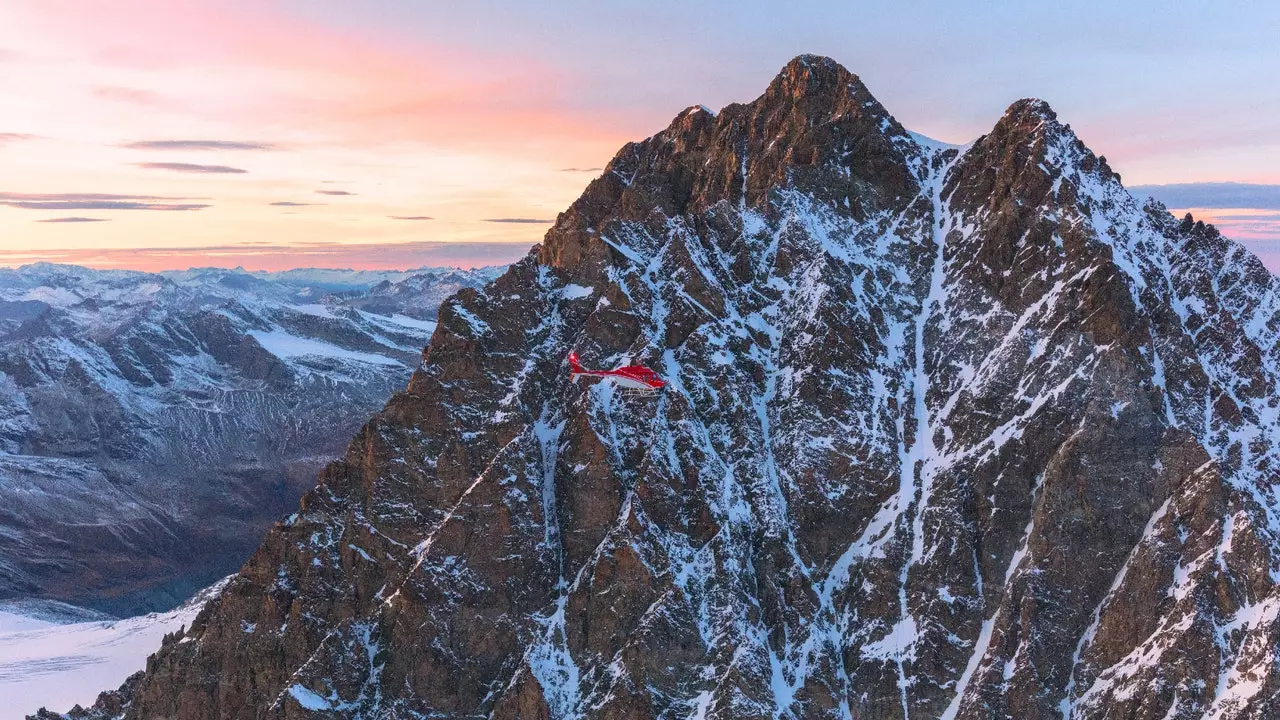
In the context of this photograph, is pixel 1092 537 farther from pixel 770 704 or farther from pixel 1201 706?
pixel 770 704

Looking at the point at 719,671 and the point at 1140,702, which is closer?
the point at 1140,702

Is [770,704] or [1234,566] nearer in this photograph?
[1234,566]

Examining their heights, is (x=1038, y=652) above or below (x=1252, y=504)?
below

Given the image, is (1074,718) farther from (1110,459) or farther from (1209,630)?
(1110,459)

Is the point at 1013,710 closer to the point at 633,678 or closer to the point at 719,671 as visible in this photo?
the point at 719,671

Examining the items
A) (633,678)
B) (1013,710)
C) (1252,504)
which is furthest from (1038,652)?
(633,678)

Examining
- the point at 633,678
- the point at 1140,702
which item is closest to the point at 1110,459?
the point at 1140,702

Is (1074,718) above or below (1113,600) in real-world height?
below

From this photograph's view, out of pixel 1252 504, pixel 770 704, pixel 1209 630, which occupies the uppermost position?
pixel 1252 504
